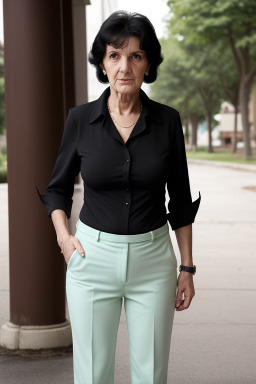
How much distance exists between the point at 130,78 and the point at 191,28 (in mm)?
35307

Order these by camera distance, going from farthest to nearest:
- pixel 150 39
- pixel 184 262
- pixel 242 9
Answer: pixel 242 9 → pixel 184 262 → pixel 150 39

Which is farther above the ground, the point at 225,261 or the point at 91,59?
the point at 91,59

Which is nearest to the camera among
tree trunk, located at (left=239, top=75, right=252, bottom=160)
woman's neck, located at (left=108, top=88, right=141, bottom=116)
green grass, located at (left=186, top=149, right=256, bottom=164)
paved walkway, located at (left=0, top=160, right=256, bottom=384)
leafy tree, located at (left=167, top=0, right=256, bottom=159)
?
woman's neck, located at (left=108, top=88, right=141, bottom=116)

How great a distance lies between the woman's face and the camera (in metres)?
2.52

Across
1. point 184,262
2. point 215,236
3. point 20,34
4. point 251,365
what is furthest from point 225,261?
point 184,262

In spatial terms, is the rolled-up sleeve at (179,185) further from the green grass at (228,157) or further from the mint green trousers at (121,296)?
the green grass at (228,157)

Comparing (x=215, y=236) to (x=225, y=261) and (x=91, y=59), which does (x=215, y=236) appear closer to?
(x=225, y=261)

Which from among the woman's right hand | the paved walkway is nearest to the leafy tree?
the paved walkway

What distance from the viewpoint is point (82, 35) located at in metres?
16.7

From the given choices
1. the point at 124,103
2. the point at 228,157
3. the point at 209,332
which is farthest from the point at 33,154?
the point at 228,157

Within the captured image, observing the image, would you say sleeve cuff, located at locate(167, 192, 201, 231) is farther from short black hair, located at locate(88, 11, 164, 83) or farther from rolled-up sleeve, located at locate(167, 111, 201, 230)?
short black hair, located at locate(88, 11, 164, 83)

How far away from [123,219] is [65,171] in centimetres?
32

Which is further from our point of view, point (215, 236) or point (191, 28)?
point (191, 28)

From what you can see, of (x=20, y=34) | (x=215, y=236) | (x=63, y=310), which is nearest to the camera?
(x=20, y=34)
